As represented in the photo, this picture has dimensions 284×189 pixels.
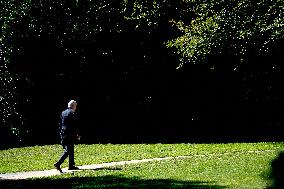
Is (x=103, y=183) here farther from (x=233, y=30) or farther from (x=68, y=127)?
(x=233, y=30)

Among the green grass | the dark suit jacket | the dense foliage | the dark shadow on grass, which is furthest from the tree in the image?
the dark shadow on grass

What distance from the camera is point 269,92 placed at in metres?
27.3

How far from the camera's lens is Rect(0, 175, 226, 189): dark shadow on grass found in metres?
9.15

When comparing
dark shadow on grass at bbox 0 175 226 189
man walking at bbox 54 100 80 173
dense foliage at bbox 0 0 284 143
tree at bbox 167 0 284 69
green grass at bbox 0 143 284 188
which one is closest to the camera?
dark shadow on grass at bbox 0 175 226 189

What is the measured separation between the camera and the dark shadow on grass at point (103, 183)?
9148 mm

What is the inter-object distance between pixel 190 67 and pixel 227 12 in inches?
227

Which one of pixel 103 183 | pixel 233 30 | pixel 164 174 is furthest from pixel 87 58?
pixel 103 183

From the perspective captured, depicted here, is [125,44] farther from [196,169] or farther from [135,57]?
[196,169]

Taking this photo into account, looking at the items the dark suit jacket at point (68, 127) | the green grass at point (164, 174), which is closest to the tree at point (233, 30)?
the green grass at point (164, 174)

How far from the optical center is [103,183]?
32.3ft

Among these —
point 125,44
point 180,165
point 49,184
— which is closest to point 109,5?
point 125,44

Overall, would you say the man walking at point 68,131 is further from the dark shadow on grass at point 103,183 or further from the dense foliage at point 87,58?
the dense foliage at point 87,58

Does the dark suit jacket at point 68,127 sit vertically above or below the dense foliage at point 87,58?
below

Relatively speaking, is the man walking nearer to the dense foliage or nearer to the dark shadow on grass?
the dark shadow on grass
